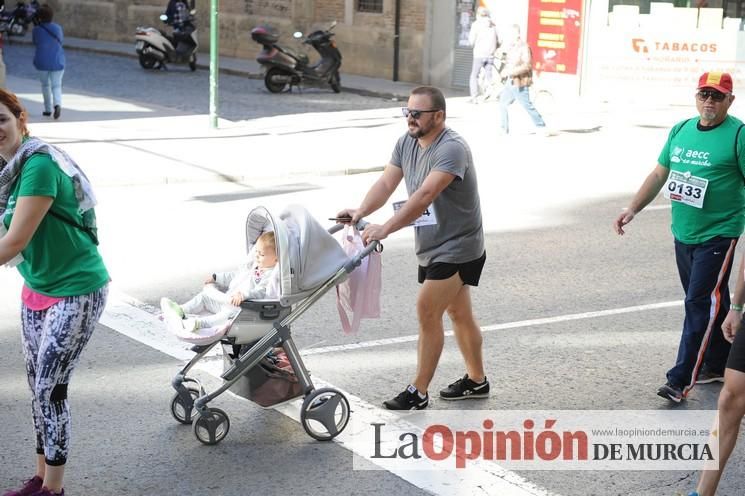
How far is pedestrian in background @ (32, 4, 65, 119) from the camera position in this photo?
750 inches

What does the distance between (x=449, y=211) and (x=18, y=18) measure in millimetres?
34735

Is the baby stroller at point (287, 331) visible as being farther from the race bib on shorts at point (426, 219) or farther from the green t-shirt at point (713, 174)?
the green t-shirt at point (713, 174)

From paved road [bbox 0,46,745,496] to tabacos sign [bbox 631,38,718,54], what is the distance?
31.2 feet

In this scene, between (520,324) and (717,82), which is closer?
(717,82)

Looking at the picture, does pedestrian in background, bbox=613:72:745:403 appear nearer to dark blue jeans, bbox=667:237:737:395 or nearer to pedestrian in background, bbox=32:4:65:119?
dark blue jeans, bbox=667:237:737:395

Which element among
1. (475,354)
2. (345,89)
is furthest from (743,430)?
(345,89)

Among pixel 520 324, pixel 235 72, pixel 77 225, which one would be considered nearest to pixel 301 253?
pixel 77 225

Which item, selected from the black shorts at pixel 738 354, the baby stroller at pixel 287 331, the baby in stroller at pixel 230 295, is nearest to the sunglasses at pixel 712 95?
the black shorts at pixel 738 354

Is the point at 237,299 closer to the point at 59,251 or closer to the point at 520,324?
the point at 59,251

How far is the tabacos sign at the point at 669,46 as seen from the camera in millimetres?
23453

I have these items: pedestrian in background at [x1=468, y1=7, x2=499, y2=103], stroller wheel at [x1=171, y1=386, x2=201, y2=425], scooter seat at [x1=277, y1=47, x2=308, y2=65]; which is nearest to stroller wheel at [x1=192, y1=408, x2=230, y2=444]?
stroller wheel at [x1=171, y1=386, x2=201, y2=425]

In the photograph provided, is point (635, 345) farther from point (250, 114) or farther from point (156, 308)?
point (250, 114)

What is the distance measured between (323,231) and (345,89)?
2018 centimetres

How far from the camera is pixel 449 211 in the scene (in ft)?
21.7
